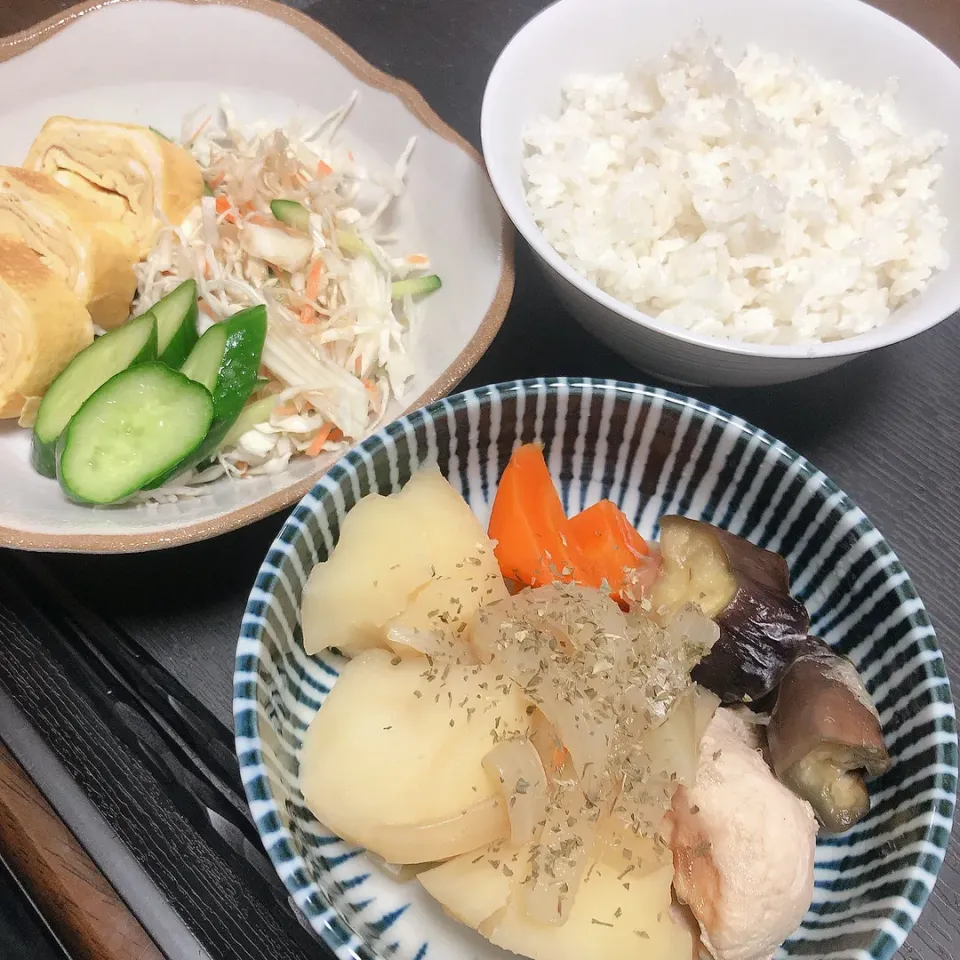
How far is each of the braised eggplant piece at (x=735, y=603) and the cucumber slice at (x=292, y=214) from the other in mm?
1072

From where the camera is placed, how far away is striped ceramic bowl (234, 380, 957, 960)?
946mm

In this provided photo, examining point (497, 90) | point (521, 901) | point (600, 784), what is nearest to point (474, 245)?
point (497, 90)

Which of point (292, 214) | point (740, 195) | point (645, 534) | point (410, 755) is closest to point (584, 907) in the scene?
point (410, 755)

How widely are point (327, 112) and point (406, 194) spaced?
1.00 ft

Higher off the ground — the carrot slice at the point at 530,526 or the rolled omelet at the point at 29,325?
the carrot slice at the point at 530,526

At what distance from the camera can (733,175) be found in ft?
5.04

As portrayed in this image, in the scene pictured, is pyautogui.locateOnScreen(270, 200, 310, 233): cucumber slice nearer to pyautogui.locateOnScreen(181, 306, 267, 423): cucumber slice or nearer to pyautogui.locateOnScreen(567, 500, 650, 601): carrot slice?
pyautogui.locateOnScreen(181, 306, 267, 423): cucumber slice

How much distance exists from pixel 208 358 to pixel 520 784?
990mm

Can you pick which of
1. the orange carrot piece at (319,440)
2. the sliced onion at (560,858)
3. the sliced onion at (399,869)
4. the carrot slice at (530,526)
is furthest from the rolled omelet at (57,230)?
the sliced onion at (560,858)

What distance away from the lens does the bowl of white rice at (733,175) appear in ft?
→ 4.62

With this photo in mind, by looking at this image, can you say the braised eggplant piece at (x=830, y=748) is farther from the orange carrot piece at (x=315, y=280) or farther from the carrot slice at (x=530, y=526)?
the orange carrot piece at (x=315, y=280)

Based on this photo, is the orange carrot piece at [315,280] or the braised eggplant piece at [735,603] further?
the orange carrot piece at [315,280]

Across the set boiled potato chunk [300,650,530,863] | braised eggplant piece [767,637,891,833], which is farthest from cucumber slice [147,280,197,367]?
braised eggplant piece [767,637,891,833]

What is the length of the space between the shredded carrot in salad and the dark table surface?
201 mm
